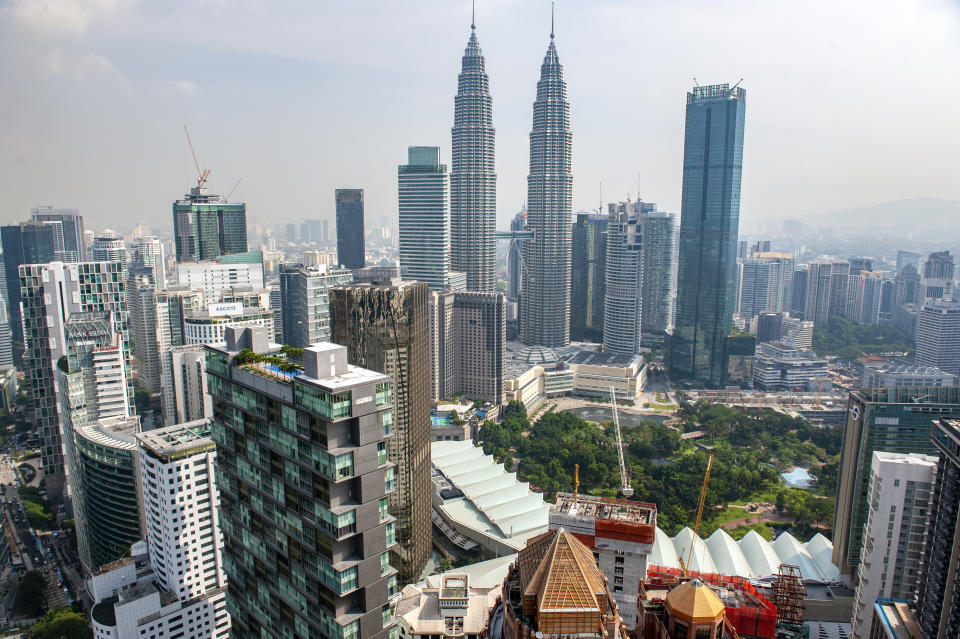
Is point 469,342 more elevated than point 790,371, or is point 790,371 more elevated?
point 469,342

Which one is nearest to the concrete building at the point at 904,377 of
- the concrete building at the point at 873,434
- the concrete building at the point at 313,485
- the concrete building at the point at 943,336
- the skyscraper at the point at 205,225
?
the concrete building at the point at 943,336

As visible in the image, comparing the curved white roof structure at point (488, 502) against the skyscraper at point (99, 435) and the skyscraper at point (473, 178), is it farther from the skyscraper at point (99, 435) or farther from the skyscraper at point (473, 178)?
the skyscraper at point (473, 178)

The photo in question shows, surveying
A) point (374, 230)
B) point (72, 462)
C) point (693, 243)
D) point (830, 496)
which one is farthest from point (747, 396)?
point (374, 230)

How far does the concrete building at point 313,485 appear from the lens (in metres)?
7.33

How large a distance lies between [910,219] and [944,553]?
40.5 metres

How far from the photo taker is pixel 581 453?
26062 millimetres

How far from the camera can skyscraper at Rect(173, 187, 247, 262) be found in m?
43.2

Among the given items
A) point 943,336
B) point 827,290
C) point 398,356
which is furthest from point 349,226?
point 943,336

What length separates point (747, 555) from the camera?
17156 mm

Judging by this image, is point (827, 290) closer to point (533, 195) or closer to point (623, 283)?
point (623, 283)

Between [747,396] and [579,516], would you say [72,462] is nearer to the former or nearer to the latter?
[579,516]

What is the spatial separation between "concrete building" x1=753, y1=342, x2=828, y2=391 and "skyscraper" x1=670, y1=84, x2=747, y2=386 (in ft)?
8.54

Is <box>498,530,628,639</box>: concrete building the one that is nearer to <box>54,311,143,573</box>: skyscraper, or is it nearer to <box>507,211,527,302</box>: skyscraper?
<box>54,311,143,573</box>: skyscraper

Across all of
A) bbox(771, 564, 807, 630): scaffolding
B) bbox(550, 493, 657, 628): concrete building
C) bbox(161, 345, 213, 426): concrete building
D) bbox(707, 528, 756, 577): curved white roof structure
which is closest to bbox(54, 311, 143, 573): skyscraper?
bbox(161, 345, 213, 426): concrete building
